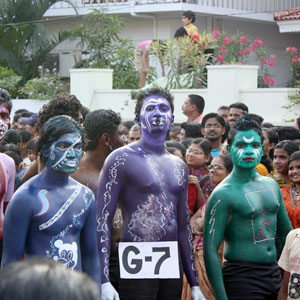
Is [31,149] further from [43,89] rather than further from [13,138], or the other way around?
[43,89]

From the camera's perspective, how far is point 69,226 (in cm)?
418

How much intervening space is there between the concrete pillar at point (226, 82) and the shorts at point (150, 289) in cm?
938

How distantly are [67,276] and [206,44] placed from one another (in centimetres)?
1336

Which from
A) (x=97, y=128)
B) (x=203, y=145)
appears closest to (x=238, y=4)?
(x=203, y=145)

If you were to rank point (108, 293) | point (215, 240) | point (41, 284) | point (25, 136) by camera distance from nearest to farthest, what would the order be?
point (41, 284)
point (108, 293)
point (215, 240)
point (25, 136)

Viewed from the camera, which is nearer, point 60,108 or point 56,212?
point 56,212

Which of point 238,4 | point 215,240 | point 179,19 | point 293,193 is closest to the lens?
point 215,240

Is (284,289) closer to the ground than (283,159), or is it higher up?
closer to the ground

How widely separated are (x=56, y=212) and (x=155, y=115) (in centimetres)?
124

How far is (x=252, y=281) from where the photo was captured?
16.2 feet

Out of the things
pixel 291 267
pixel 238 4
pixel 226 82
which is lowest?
pixel 291 267

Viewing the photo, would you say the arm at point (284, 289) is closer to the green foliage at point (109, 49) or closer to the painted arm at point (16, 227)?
the painted arm at point (16, 227)

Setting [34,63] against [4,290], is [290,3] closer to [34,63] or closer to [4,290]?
[34,63]

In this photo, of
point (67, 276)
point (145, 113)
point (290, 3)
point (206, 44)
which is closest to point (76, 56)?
point (290, 3)
